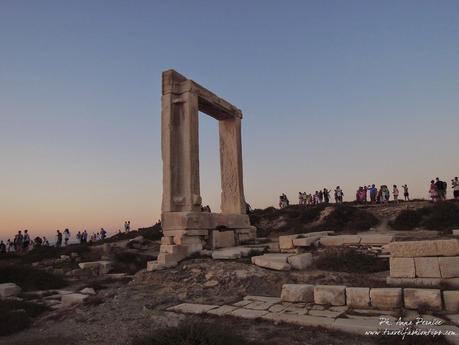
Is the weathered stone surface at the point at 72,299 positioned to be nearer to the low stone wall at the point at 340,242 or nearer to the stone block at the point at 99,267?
the stone block at the point at 99,267

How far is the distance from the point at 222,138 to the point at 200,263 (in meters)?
6.38

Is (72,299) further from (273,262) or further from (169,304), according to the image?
(273,262)

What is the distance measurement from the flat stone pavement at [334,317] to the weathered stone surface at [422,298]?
0.16 meters

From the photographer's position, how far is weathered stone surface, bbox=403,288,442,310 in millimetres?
6547

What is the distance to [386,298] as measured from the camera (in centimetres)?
684

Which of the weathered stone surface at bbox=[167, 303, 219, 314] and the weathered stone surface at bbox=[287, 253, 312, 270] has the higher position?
the weathered stone surface at bbox=[287, 253, 312, 270]

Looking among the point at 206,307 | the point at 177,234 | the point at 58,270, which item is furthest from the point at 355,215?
the point at 206,307

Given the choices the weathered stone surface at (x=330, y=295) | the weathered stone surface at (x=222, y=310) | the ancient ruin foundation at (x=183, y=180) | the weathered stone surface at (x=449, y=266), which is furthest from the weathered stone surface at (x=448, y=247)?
the ancient ruin foundation at (x=183, y=180)

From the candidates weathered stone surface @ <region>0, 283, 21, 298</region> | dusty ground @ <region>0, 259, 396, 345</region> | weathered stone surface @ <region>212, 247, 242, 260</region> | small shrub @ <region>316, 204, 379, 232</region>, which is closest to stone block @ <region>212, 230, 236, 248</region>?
weathered stone surface @ <region>212, 247, 242, 260</region>

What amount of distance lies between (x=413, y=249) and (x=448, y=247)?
635mm

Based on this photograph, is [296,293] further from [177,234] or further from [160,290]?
[177,234]

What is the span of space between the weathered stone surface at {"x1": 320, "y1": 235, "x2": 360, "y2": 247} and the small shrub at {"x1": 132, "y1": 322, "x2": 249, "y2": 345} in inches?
268

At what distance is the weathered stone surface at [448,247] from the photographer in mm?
7844

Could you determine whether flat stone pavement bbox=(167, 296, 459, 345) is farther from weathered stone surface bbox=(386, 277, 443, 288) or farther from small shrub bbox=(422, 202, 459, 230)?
small shrub bbox=(422, 202, 459, 230)
